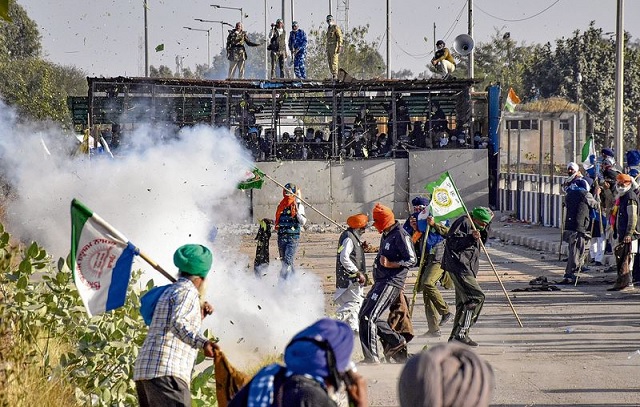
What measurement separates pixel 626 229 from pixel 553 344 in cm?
450

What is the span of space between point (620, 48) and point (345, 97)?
35.6 feet

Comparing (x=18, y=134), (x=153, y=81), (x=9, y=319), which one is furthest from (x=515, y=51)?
(x=9, y=319)

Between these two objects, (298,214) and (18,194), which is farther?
(18,194)

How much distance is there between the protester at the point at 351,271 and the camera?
1147 cm

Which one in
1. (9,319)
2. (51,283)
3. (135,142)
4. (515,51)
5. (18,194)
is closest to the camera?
(9,319)

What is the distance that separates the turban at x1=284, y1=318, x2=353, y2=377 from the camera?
12.5 feet

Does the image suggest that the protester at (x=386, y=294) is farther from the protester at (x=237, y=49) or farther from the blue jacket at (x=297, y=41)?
the blue jacket at (x=297, y=41)

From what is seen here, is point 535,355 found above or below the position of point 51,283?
below

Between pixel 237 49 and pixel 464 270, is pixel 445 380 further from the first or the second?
pixel 237 49

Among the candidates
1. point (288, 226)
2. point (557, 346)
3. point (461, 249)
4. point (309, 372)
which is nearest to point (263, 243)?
point (288, 226)

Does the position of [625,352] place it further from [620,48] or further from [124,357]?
[620,48]

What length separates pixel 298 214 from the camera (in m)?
15.6

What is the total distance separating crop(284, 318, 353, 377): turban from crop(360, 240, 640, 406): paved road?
16.8ft

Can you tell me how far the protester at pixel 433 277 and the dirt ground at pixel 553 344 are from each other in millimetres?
170
